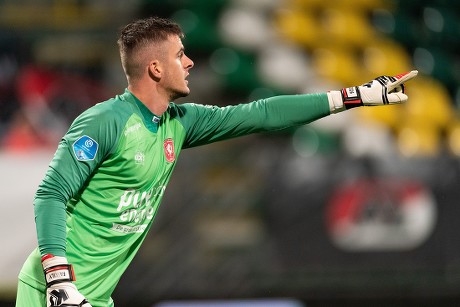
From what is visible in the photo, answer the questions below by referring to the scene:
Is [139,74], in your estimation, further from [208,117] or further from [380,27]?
[380,27]

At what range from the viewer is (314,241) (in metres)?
7.16

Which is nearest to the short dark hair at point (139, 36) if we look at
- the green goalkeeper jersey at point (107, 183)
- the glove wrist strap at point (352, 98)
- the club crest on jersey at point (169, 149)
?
the green goalkeeper jersey at point (107, 183)

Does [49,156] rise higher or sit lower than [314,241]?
higher

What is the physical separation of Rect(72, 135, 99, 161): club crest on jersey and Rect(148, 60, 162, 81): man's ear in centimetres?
46

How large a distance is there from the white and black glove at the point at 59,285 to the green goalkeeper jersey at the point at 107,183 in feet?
0.13

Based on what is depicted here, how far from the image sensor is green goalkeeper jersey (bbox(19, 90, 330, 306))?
11.9ft

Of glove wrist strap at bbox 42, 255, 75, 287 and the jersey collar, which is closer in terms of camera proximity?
glove wrist strap at bbox 42, 255, 75, 287

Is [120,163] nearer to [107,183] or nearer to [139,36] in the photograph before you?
[107,183]

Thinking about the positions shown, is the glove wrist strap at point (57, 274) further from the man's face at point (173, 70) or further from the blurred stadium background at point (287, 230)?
the blurred stadium background at point (287, 230)

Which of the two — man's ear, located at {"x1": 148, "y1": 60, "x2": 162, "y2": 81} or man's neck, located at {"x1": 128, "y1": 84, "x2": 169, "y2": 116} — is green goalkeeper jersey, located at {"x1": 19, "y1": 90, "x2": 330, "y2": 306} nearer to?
man's neck, located at {"x1": 128, "y1": 84, "x2": 169, "y2": 116}

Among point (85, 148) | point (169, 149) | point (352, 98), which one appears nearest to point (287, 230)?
point (352, 98)

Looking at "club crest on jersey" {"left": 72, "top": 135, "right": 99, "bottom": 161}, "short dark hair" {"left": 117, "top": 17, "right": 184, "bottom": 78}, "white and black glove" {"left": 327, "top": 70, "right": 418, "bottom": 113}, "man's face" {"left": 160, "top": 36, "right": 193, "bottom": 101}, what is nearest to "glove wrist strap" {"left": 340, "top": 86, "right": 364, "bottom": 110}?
"white and black glove" {"left": 327, "top": 70, "right": 418, "bottom": 113}

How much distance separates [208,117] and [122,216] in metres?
0.63

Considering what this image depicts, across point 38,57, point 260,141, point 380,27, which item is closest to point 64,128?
point 38,57
